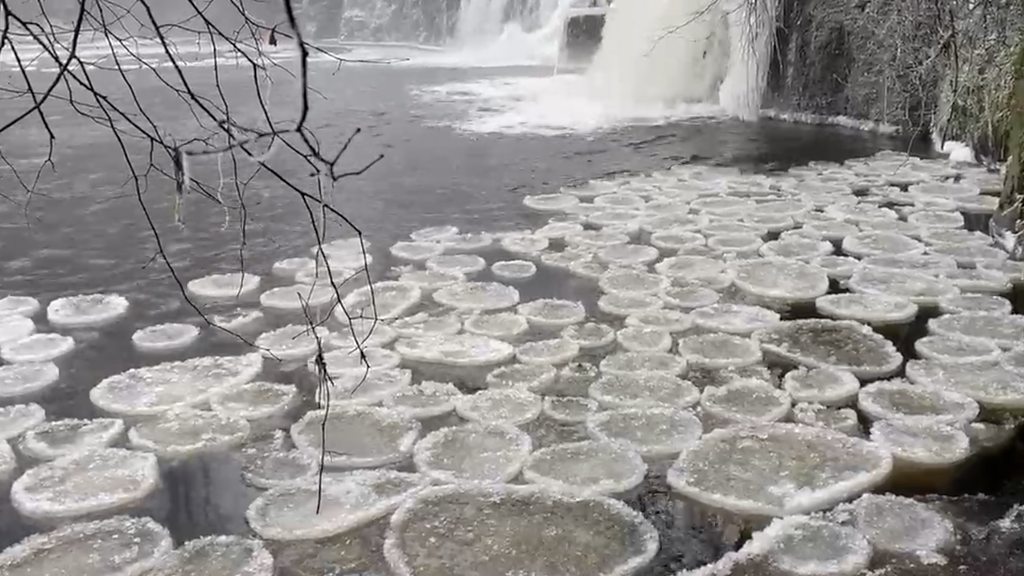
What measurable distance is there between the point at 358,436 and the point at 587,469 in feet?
2.76

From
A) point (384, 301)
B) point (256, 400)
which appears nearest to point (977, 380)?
point (384, 301)

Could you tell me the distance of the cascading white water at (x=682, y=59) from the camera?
1092cm

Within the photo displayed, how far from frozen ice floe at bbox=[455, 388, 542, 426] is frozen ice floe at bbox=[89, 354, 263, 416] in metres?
0.98

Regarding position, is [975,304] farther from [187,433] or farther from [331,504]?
[187,433]

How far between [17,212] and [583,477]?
5.57 m

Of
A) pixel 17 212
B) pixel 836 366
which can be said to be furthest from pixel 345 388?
pixel 17 212

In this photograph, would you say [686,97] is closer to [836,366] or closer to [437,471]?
[836,366]

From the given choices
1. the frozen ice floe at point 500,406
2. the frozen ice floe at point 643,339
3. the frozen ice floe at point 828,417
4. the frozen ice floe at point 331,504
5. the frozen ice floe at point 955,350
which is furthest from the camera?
the frozen ice floe at point 643,339

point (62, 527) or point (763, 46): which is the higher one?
point (763, 46)

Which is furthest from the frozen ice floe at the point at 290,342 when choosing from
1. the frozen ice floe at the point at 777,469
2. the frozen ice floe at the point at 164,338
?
the frozen ice floe at the point at 777,469

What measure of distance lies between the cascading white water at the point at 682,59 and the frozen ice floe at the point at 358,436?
844cm

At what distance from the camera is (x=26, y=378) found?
11.9ft

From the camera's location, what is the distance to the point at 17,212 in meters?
6.55

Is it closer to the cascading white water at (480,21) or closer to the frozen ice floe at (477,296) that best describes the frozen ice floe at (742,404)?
the frozen ice floe at (477,296)
